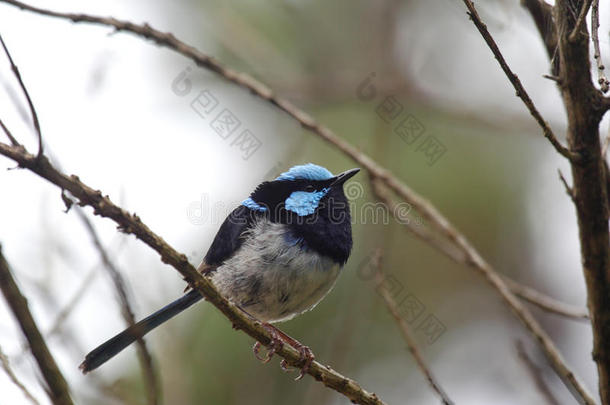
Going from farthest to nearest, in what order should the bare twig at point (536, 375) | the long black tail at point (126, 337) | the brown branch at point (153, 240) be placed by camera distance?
the long black tail at point (126, 337) < the bare twig at point (536, 375) < the brown branch at point (153, 240)

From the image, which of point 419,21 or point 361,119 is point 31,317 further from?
point 419,21

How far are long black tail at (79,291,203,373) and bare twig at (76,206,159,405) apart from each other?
0.69 m

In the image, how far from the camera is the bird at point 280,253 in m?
4.18

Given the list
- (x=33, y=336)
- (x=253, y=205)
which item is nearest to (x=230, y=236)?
(x=253, y=205)

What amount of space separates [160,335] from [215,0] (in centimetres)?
418

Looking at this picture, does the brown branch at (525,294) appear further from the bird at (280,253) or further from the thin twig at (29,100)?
the thin twig at (29,100)

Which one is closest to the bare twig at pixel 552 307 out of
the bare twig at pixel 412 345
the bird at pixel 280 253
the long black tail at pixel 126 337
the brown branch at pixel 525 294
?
the brown branch at pixel 525 294

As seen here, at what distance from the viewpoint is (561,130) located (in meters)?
5.31

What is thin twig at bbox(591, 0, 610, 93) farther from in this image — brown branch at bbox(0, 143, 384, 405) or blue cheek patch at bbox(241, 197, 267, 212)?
blue cheek patch at bbox(241, 197, 267, 212)

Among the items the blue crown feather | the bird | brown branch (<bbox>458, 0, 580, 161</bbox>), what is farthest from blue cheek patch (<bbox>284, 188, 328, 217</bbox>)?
brown branch (<bbox>458, 0, 580, 161</bbox>)

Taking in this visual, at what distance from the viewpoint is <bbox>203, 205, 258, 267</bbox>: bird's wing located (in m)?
4.53

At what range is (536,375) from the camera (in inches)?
129

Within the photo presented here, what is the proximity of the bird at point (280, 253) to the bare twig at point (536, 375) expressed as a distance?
4.02 feet

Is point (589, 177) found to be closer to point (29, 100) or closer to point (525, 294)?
point (525, 294)
